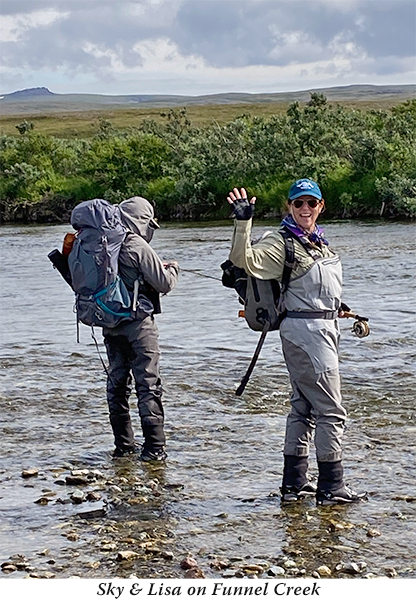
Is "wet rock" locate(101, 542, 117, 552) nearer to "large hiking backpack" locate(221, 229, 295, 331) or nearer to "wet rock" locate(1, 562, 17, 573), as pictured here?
"wet rock" locate(1, 562, 17, 573)

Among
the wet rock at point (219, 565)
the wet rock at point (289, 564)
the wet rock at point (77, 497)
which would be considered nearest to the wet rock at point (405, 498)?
the wet rock at point (289, 564)

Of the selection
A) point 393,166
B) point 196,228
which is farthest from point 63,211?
point 393,166

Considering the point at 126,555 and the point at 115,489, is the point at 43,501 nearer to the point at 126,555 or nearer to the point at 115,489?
the point at 115,489

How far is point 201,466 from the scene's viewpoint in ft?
25.7

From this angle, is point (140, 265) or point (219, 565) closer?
point (219, 565)

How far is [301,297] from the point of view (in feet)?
21.3

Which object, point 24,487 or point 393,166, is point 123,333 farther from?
point 393,166

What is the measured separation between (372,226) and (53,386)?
2594 cm

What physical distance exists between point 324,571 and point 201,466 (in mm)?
2434

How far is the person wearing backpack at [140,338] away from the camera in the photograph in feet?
24.7

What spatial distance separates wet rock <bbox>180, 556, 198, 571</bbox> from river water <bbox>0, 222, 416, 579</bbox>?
51 millimetres

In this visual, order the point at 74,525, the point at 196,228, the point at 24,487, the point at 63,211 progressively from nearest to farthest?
the point at 74,525 < the point at 24,487 < the point at 196,228 < the point at 63,211

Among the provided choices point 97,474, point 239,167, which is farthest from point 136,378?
point 239,167

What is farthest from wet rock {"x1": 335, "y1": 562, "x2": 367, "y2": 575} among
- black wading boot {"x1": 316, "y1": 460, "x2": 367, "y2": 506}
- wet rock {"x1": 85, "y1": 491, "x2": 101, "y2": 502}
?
wet rock {"x1": 85, "y1": 491, "x2": 101, "y2": 502}
